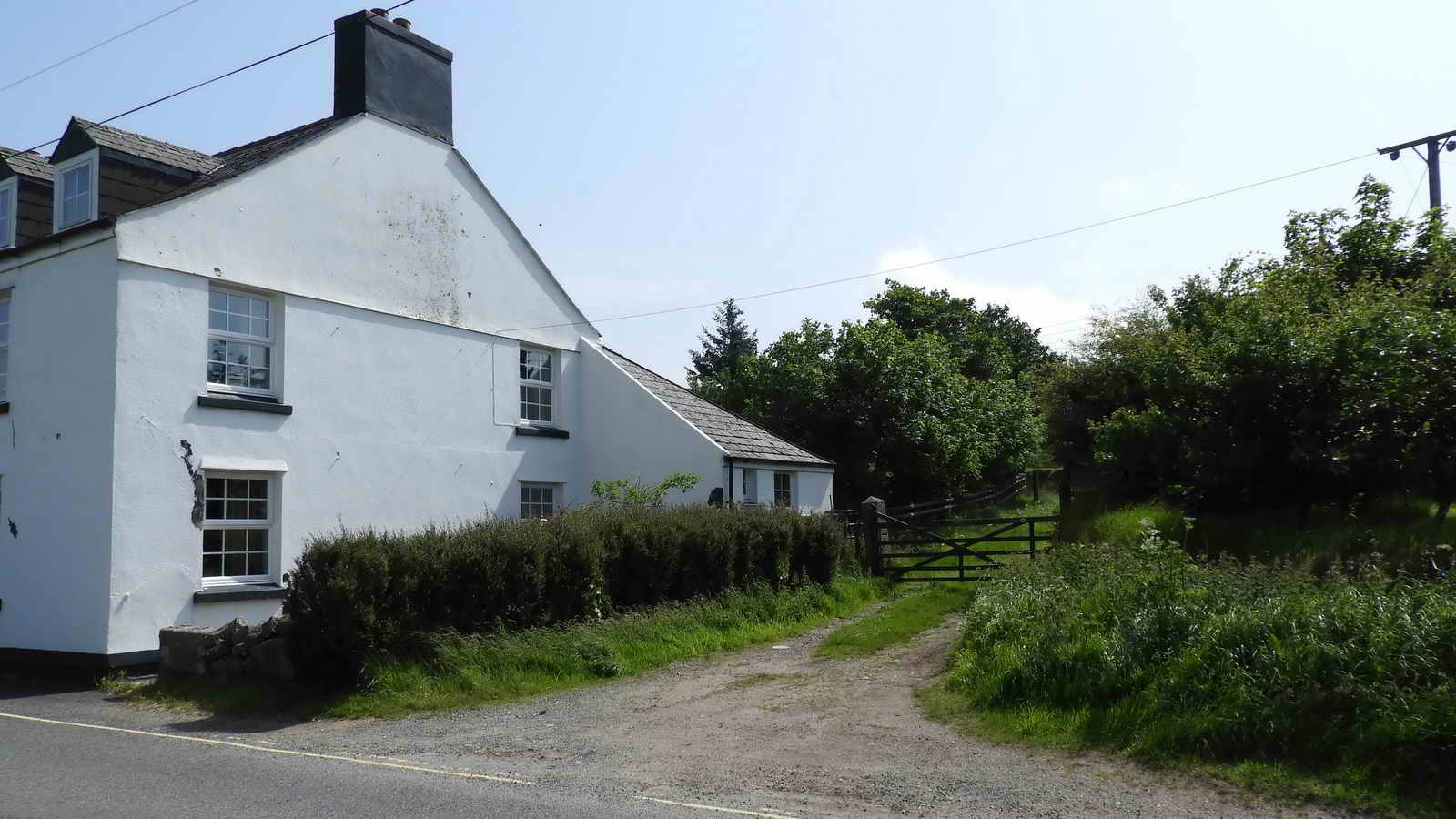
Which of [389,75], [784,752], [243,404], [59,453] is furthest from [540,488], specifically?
[784,752]

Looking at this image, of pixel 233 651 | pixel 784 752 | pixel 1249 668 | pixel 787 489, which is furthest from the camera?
pixel 787 489

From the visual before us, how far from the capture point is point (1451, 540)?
12.6 metres

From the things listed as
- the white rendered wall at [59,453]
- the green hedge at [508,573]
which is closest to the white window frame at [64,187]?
the white rendered wall at [59,453]

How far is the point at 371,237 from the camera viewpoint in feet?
58.5

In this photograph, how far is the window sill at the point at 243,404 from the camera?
48.3 feet

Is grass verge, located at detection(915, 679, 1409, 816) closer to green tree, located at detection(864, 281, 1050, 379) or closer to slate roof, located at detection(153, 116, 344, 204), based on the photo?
slate roof, located at detection(153, 116, 344, 204)

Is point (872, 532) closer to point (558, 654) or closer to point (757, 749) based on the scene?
point (558, 654)

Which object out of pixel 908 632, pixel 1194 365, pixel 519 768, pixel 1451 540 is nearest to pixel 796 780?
pixel 519 768

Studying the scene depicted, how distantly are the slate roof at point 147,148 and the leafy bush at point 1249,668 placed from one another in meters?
13.7

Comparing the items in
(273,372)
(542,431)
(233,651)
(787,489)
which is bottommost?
(233,651)

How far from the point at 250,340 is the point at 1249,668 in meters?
13.8

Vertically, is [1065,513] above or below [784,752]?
above

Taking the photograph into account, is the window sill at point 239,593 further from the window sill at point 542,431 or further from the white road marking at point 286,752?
the window sill at point 542,431

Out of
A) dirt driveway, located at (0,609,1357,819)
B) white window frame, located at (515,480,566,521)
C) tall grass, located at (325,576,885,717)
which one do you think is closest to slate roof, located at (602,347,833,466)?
white window frame, located at (515,480,566,521)
